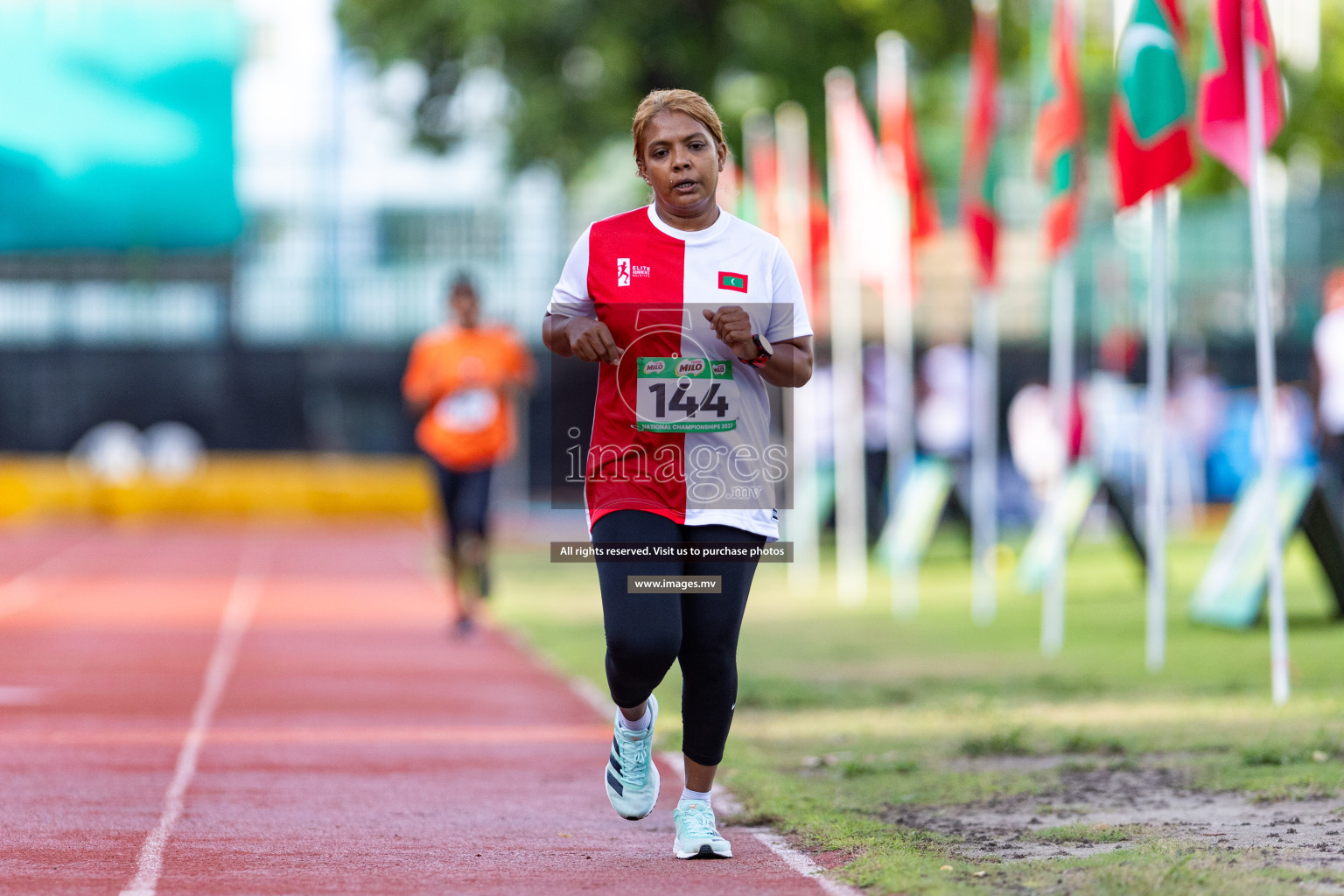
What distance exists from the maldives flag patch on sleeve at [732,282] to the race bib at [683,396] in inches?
8.1

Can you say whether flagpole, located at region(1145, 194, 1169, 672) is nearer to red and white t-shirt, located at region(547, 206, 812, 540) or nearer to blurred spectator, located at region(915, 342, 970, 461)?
red and white t-shirt, located at region(547, 206, 812, 540)

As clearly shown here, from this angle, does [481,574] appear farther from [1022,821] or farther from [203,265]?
[203,265]

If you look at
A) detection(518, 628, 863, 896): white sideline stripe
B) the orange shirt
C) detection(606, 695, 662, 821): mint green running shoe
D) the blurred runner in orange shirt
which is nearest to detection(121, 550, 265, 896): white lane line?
detection(518, 628, 863, 896): white sideline stripe

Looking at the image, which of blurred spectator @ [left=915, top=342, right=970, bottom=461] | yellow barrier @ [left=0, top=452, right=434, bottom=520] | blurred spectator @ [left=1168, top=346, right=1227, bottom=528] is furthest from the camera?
yellow barrier @ [left=0, top=452, right=434, bottom=520]

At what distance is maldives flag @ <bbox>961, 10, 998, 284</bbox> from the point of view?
14.4 m

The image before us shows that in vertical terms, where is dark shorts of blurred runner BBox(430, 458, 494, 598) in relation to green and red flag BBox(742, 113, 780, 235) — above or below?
below

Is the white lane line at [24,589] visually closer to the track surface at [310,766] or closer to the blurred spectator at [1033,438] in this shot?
the track surface at [310,766]

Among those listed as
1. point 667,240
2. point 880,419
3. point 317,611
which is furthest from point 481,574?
point 880,419

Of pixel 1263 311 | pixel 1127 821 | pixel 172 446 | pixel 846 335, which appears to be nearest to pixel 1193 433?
pixel 846 335

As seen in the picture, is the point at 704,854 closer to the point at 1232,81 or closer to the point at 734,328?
the point at 734,328

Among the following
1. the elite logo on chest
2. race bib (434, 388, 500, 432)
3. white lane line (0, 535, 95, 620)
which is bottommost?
white lane line (0, 535, 95, 620)

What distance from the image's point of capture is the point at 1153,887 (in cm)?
464

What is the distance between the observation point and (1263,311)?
29.8 ft

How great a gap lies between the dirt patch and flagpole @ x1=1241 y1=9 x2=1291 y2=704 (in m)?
2.34
